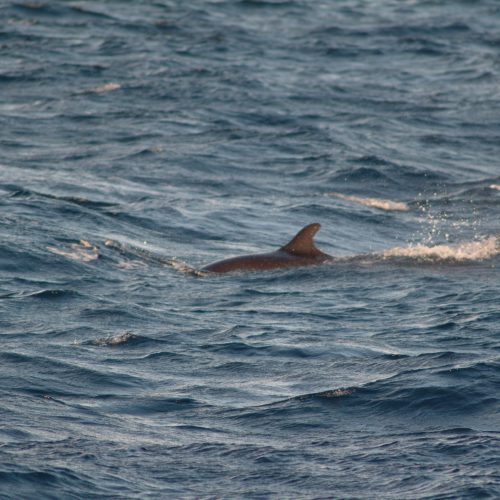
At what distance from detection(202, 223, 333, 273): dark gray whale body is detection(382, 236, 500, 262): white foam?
1.00 meters

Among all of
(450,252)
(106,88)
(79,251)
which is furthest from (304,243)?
(106,88)

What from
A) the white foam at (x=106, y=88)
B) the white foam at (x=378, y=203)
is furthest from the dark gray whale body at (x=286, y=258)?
the white foam at (x=106, y=88)

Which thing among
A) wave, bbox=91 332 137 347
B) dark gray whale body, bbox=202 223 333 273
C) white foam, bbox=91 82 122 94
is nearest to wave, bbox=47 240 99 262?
dark gray whale body, bbox=202 223 333 273

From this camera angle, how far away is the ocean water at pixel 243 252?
9.62 m

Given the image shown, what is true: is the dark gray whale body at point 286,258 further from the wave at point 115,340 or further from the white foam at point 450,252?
the wave at point 115,340

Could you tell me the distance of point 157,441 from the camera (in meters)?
9.85

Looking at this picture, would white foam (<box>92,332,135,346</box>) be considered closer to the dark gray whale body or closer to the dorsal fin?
the dark gray whale body

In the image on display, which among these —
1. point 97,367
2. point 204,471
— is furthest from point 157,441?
point 97,367

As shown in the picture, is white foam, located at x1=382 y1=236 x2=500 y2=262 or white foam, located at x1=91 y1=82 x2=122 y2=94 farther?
white foam, located at x1=91 y1=82 x2=122 y2=94

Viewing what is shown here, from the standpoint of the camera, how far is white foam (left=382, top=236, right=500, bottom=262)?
17.3 m

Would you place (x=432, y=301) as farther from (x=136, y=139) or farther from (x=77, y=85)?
(x=77, y=85)

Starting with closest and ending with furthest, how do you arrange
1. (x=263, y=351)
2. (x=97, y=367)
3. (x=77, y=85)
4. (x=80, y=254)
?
(x=97, y=367) → (x=263, y=351) → (x=80, y=254) → (x=77, y=85)

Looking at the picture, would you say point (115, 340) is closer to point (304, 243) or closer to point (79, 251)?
point (79, 251)

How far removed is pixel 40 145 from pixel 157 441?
52.3ft
